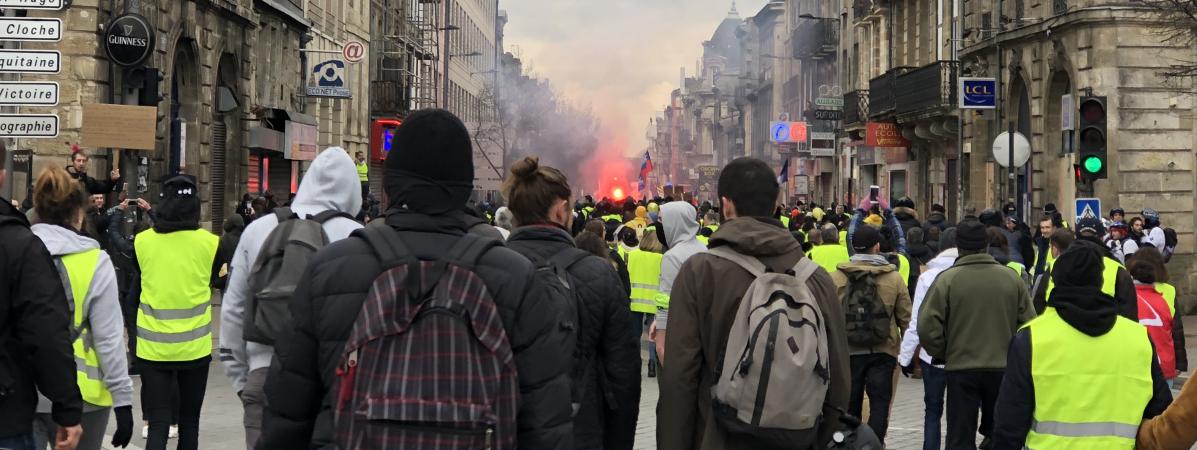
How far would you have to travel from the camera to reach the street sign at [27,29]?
42.3ft

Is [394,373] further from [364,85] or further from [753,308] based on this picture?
[364,85]

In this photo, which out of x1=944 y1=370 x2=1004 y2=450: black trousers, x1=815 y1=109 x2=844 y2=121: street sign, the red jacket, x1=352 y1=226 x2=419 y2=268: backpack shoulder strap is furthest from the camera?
x1=815 y1=109 x2=844 y2=121: street sign

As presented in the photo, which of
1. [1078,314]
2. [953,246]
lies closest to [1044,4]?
[953,246]

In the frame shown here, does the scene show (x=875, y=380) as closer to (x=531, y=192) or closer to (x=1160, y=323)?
→ (x=1160, y=323)

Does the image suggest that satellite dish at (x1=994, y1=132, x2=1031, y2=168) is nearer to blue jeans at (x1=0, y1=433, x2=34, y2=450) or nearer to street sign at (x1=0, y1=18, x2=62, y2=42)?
street sign at (x1=0, y1=18, x2=62, y2=42)

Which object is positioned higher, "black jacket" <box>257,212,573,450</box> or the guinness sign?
the guinness sign

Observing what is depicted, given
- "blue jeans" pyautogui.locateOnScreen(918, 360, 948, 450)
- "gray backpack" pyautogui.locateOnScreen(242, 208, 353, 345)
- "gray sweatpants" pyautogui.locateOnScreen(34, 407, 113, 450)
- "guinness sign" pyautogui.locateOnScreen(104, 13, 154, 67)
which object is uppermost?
"guinness sign" pyautogui.locateOnScreen(104, 13, 154, 67)

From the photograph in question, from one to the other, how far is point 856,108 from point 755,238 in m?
41.5

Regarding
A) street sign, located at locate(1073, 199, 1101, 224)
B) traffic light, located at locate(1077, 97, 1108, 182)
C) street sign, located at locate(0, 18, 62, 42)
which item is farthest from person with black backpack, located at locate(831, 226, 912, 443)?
street sign, located at locate(1073, 199, 1101, 224)

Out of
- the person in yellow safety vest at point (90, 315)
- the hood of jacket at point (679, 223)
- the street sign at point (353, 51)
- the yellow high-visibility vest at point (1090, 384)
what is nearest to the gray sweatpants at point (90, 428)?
the person in yellow safety vest at point (90, 315)

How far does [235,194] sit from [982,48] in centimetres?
1653

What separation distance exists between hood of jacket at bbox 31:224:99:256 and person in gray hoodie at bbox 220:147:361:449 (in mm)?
650

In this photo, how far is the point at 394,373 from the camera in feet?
11.3

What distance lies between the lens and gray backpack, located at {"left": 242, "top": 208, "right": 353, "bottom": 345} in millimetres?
5566
